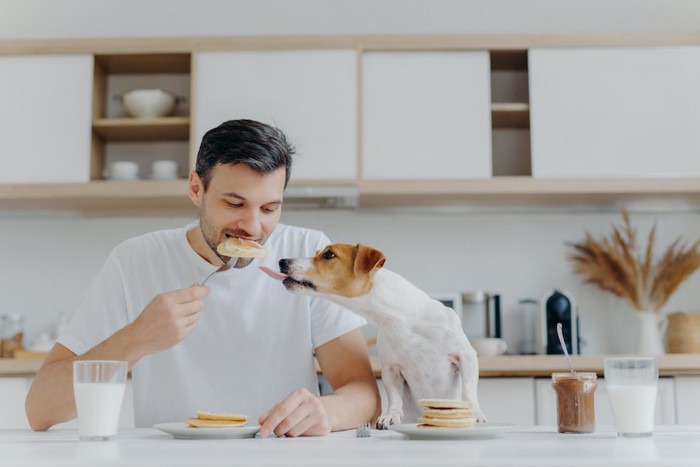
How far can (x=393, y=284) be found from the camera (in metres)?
1.67

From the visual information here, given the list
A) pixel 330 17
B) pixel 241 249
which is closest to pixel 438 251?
pixel 330 17

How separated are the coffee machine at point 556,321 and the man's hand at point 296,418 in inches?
88.9

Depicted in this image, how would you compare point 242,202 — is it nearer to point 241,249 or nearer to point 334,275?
point 241,249

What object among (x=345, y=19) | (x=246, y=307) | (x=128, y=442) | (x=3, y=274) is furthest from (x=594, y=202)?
(x=128, y=442)

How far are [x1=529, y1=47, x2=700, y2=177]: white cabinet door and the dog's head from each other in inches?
78.5

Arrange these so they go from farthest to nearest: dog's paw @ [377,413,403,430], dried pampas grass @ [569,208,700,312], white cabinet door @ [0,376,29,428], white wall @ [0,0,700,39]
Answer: white wall @ [0,0,700,39] < dried pampas grass @ [569,208,700,312] < white cabinet door @ [0,376,29,428] < dog's paw @ [377,413,403,430]

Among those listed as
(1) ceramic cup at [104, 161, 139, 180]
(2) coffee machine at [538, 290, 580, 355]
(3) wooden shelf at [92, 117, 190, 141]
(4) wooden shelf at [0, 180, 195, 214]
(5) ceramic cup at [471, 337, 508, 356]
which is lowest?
(5) ceramic cup at [471, 337, 508, 356]

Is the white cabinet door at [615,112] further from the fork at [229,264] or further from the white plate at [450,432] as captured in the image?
the white plate at [450,432]

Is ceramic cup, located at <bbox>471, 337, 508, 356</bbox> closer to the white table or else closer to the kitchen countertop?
the kitchen countertop

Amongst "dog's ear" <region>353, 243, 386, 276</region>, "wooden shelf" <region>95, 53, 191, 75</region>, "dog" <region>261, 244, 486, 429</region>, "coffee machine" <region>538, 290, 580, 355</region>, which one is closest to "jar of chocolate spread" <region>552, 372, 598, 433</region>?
"dog" <region>261, 244, 486, 429</region>

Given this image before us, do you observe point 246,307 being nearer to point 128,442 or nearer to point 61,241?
point 128,442

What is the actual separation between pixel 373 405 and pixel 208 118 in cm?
212

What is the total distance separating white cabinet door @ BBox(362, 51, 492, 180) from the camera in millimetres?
3512

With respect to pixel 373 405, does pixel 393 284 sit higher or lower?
higher
